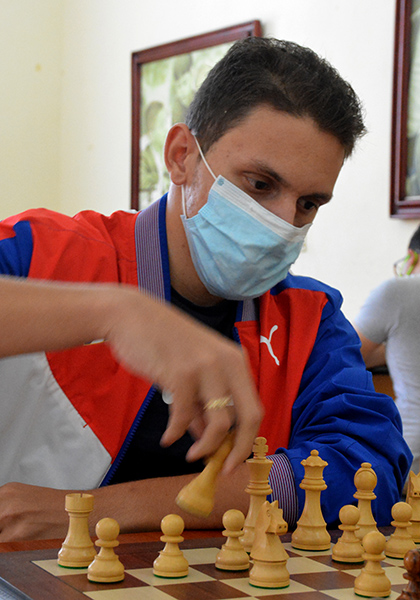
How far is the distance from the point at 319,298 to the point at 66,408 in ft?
1.81

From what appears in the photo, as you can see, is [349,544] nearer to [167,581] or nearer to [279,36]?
[167,581]

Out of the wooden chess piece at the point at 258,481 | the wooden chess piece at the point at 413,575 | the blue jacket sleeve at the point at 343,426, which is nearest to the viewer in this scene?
the wooden chess piece at the point at 413,575

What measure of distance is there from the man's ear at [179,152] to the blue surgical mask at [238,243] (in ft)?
0.24

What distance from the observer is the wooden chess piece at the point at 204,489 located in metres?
0.82

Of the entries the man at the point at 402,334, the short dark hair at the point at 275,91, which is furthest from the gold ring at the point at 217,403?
the man at the point at 402,334

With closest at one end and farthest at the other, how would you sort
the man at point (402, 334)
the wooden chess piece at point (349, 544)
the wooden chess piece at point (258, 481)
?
1. the wooden chess piece at point (349, 544)
2. the wooden chess piece at point (258, 481)
3. the man at point (402, 334)

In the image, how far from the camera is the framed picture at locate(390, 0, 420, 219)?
320cm

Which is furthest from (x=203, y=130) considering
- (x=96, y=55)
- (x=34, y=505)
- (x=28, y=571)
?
(x=96, y=55)

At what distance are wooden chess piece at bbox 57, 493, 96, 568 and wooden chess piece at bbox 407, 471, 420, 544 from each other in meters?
0.46

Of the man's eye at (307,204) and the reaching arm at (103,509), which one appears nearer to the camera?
the reaching arm at (103,509)

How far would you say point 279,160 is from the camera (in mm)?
1342

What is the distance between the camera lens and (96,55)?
4895 mm

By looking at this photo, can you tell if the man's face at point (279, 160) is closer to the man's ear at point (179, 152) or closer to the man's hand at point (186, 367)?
the man's ear at point (179, 152)

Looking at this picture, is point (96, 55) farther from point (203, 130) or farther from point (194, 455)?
point (194, 455)
